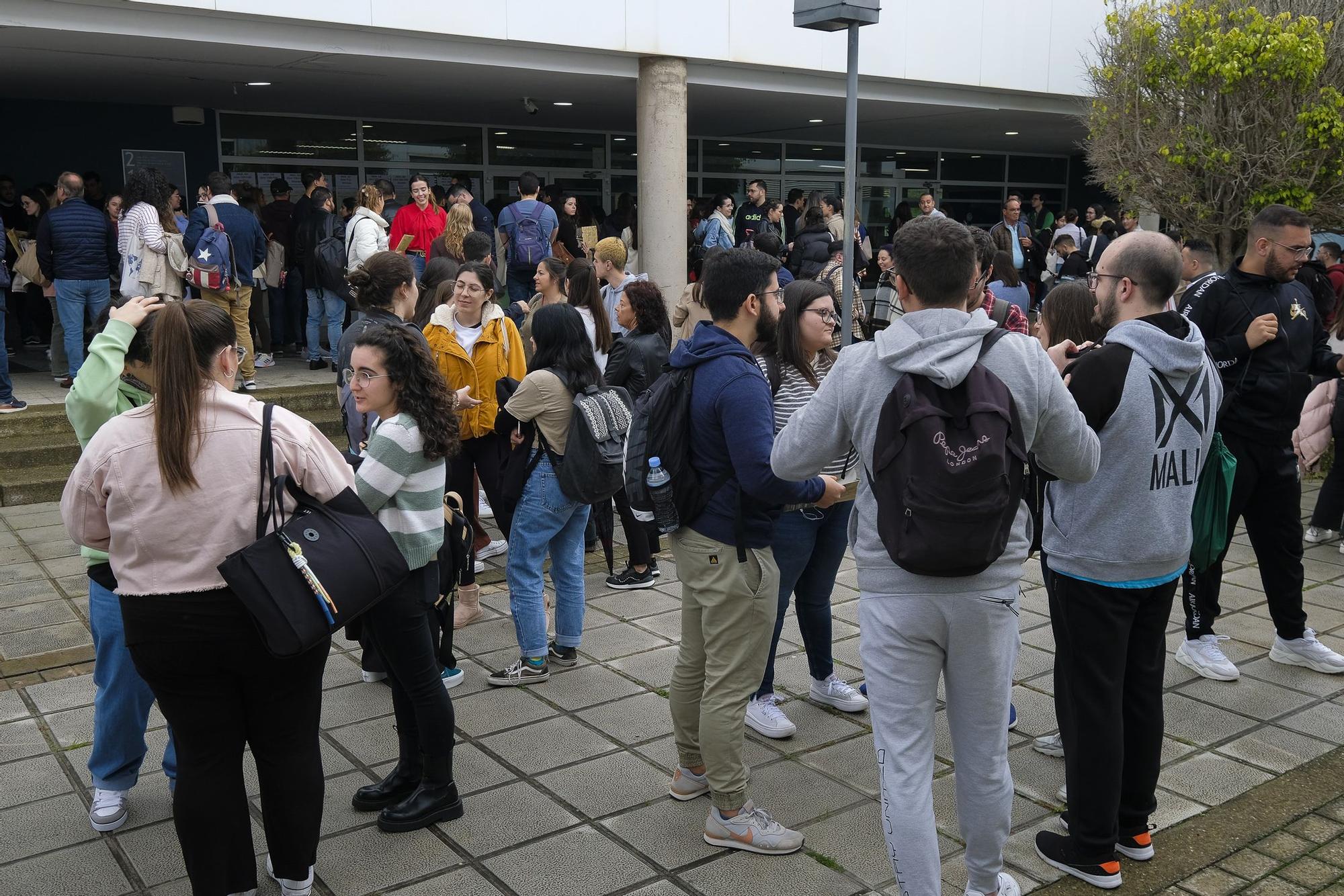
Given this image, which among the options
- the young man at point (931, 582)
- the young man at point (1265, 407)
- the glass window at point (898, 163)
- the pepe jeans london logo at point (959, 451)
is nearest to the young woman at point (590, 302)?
the young man at point (1265, 407)

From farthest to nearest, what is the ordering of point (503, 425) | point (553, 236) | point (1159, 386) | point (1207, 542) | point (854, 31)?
point (553, 236)
point (854, 31)
point (503, 425)
point (1207, 542)
point (1159, 386)

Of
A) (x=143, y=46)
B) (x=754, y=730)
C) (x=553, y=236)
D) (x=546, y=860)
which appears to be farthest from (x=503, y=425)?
(x=143, y=46)

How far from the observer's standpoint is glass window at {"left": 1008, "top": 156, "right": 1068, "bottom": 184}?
23.7 metres

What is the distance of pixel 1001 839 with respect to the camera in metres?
2.90

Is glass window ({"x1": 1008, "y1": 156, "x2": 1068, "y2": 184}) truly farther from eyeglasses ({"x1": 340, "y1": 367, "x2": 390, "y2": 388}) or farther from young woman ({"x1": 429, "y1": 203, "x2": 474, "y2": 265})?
eyeglasses ({"x1": 340, "y1": 367, "x2": 390, "y2": 388})

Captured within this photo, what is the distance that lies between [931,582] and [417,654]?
1.70 m

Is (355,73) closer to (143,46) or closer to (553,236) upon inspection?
(143,46)

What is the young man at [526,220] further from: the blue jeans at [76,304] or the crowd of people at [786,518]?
the crowd of people at [786,518]

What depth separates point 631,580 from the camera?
6312 mm

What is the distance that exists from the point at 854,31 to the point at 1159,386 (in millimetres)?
3266

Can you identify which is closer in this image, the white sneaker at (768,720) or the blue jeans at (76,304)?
the white sneaker at (768,720)

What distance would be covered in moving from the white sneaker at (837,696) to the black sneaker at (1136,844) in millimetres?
1116

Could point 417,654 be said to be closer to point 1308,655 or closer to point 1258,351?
point 1258,351

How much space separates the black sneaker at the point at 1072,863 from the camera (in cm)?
332
